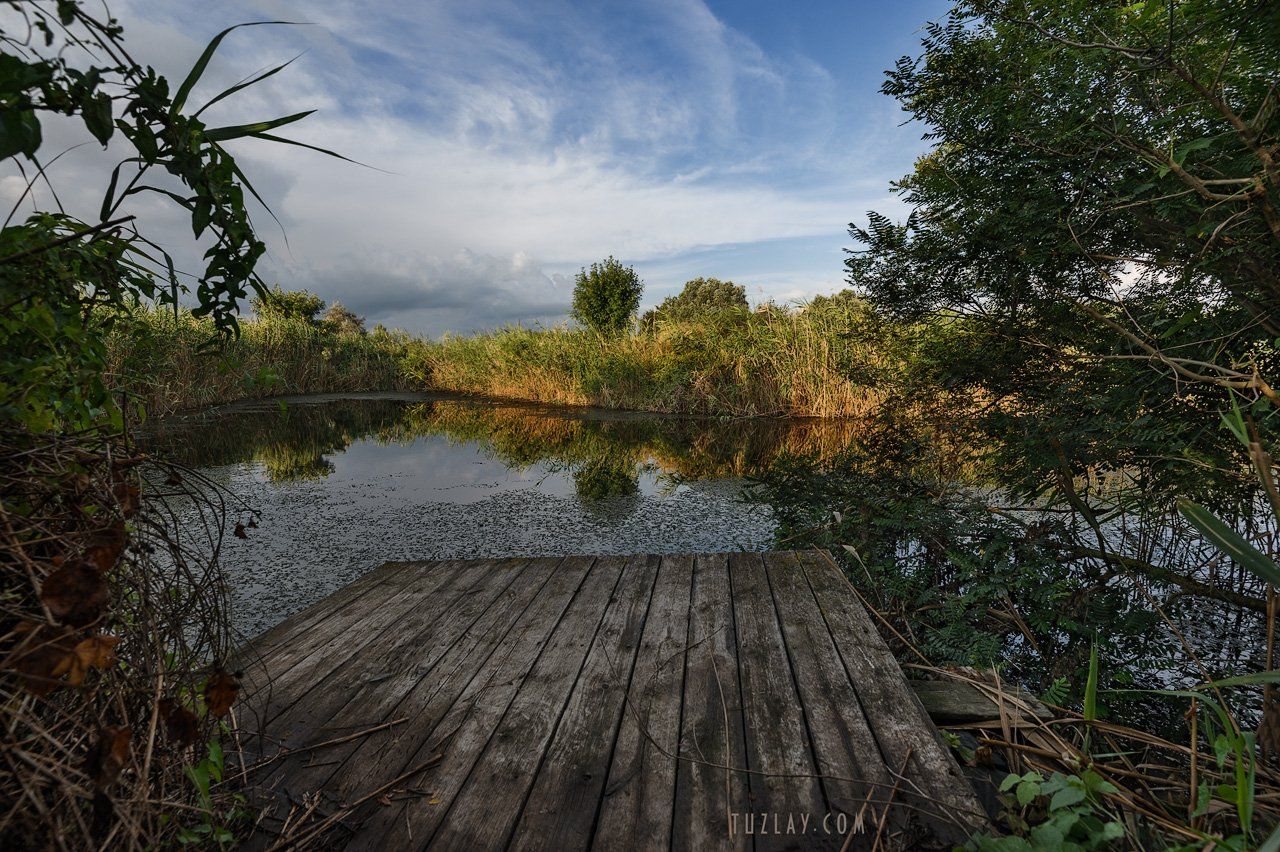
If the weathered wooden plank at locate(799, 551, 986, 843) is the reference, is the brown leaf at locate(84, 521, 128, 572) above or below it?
above

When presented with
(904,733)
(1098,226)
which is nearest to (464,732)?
(904,733)

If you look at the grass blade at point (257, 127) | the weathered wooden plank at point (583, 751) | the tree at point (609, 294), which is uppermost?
the tree at point (609, 294)

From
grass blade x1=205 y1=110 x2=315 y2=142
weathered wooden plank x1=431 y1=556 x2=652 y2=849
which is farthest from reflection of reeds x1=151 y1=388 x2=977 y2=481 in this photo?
grass blade x1=205 y1=110 x2=315 y2=142

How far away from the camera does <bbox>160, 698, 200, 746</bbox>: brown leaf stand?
0.77 m

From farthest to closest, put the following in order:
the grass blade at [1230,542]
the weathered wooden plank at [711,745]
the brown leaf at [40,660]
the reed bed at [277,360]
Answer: the reed bed at [277,360] < the weathered wooden plank at [711,745] < the grass blade at [1230,542] < the brown leaf at [40,660]

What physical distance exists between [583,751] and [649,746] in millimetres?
165

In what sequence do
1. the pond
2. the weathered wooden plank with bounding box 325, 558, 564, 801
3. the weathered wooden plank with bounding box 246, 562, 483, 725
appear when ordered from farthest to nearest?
the pond, the weathered wooden plank with bounding box 246, 562, 483, 725, the weathered wooden plank with bounding box 325, 558, 564, 801

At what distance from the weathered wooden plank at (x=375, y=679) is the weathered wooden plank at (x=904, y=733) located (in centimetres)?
134

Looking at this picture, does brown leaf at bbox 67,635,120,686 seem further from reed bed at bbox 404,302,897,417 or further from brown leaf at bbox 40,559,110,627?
reed bed at bbox 404,302,897,417

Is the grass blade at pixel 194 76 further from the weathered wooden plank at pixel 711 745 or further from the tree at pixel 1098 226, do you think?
the tree at pixel 1098 226

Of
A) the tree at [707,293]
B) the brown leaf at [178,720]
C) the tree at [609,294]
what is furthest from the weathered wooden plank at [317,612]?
the tree at [707,293]

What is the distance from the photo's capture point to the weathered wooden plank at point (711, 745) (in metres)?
1.12

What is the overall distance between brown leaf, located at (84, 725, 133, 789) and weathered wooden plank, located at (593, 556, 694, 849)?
82 centimetres

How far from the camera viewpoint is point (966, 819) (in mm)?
1131
